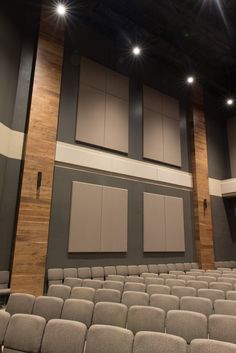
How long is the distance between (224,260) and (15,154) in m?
7.64

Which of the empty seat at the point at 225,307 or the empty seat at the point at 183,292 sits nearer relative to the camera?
the empty seat at the point at 225,307

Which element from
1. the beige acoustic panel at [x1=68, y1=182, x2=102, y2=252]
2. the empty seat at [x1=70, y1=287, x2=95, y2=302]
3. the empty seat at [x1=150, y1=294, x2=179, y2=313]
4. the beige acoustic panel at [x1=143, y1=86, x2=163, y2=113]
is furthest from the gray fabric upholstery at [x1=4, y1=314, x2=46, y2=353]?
the beige acoustic panel at [x1=143, y1=86, x2=163, y2=113]

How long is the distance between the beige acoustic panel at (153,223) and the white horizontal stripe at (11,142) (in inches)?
147

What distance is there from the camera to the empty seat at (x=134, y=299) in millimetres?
3404

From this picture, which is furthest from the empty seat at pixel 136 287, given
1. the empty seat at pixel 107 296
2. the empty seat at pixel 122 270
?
the empty seat at pixel 122 270

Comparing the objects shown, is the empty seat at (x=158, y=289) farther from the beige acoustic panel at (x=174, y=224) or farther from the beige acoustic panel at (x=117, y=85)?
the beige acoustic panel at (x=117, y=85)

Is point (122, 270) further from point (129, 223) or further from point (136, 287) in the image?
point (136, 287)

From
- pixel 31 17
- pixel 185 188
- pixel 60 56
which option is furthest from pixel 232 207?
pixel 31 17

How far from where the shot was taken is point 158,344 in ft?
6.41

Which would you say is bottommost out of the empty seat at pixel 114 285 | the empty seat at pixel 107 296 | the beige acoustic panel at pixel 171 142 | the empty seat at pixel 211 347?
the empty seat at pixel 211 347

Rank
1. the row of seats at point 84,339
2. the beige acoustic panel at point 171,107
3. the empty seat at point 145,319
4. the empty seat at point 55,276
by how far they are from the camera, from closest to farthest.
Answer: the row of seats at point 84,339 → the empty seat at point 145,319 → the empty seat at point 55,276 → the beige acoustic panel at point 171,107

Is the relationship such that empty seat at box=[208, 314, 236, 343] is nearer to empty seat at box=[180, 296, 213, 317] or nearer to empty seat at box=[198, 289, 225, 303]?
empty seat at box=[180, 296, 213, 317]

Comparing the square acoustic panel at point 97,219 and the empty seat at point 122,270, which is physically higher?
the square acoustic panel at point 97,219

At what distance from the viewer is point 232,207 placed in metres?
10.2
